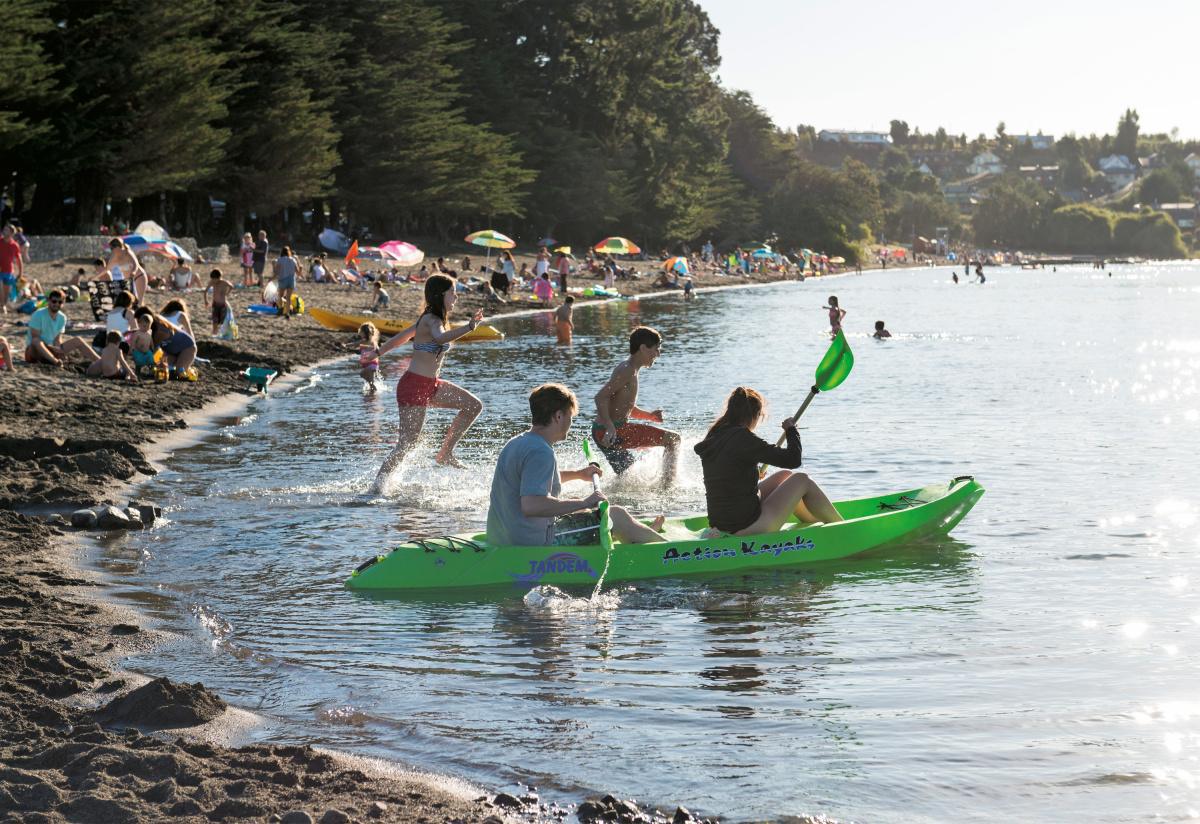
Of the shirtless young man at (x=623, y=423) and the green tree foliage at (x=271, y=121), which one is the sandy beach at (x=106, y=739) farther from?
the green tree foliage at (x=271, y=121)

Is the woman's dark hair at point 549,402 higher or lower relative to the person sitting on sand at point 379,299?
lower

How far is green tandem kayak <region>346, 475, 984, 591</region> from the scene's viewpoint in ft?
33.6

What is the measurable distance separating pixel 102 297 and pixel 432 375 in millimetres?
16258

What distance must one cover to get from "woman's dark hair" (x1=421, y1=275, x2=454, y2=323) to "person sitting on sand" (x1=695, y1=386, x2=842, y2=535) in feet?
9.73

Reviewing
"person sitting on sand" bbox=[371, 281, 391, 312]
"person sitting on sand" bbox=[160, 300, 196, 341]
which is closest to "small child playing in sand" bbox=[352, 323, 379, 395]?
"person sitting on sand" bbox=[160, 300, 196, 341]

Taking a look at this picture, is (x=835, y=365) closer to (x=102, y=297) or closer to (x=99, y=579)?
(x=99, y=579)

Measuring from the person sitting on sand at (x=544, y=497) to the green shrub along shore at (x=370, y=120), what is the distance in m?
28.2

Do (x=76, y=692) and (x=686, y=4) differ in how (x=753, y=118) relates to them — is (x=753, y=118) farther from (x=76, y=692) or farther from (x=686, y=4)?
A: (x=76, y=692)

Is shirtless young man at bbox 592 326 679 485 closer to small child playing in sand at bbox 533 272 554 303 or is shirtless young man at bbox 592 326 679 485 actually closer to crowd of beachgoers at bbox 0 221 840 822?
crowd of beachgoers at bbox 0 221 840 822

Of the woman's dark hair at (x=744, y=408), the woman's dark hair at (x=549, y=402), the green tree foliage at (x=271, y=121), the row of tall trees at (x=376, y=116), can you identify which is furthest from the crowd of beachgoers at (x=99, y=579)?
the green tree foliage at (x=271, y=121)

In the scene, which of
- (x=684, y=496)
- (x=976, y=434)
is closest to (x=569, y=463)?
(x=684, y=496)

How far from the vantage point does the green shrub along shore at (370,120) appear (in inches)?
1578

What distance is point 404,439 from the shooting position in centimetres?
1355

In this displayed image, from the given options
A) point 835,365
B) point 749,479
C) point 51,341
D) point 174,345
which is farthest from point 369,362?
point 749,479
